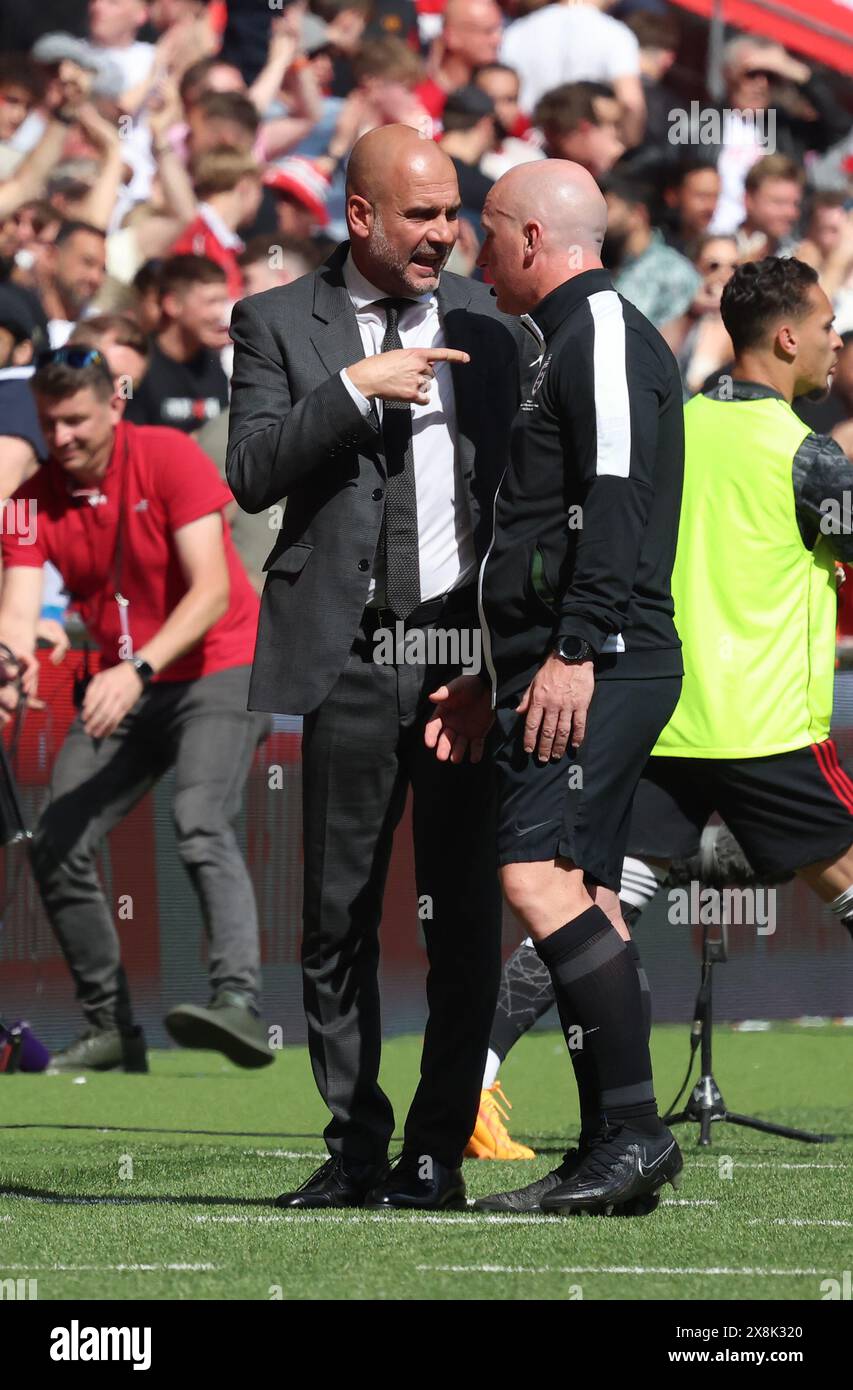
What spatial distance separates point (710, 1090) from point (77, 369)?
3.40m

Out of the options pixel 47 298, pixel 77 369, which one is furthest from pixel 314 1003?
pixel 47 298

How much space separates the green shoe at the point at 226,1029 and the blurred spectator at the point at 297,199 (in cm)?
561

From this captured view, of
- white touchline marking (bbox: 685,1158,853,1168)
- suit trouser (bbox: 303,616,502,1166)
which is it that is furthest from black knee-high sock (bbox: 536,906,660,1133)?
white touchline marking (bbox: 685,1158,853,1168)

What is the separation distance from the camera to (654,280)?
12.2m

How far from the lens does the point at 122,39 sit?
12625mm

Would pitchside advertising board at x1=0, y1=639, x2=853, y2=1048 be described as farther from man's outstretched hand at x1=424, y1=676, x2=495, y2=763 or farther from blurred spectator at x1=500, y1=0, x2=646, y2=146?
blurred spectator at x1=500, y1=0, x2=646, y2=146

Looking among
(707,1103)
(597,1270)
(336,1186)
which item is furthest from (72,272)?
(597,1270)

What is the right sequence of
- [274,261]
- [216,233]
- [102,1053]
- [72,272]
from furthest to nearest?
1. [216,233]
2. [72,272]
3. [274,261]
4. [102,1053]

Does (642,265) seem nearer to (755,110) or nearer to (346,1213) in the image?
(755,110)

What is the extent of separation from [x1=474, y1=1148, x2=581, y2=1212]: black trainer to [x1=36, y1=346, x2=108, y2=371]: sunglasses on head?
13.5ft

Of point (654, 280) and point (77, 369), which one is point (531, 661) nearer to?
point (77, 369)

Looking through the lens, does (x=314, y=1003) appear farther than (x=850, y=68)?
No

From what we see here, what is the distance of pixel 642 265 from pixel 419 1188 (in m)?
8.06
